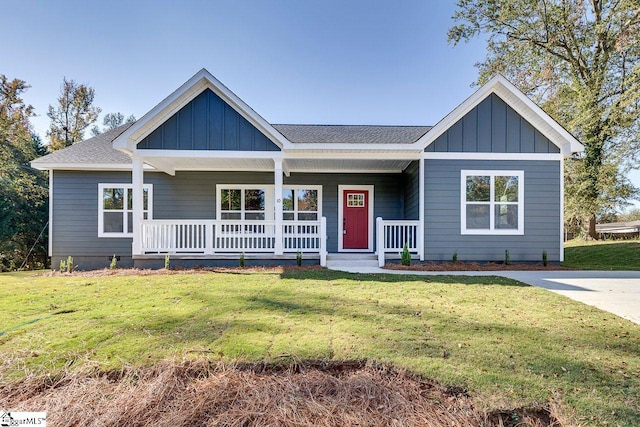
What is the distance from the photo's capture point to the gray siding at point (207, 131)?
8.48 meters

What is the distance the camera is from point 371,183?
11.1 meters

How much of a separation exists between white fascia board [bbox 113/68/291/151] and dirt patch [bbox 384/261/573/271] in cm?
480

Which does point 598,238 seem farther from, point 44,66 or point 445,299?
point 44,66

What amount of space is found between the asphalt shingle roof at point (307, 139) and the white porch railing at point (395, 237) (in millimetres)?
2556

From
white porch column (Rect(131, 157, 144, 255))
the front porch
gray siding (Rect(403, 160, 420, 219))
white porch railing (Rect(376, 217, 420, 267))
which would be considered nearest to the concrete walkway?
white porch railing (Rect(376, 217, 420, 267))

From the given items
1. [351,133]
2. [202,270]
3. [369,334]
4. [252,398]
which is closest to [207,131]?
[202,270]

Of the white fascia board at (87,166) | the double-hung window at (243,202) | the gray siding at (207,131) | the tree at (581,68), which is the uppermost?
the tree at (581,68)

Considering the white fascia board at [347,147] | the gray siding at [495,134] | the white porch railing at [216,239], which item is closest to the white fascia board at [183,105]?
the white fascia board at [347,147]

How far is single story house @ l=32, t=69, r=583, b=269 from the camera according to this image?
851cm

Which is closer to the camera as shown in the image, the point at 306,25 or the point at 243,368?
the point at 243,368

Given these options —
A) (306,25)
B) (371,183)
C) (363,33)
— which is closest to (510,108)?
Answer: (371,183)

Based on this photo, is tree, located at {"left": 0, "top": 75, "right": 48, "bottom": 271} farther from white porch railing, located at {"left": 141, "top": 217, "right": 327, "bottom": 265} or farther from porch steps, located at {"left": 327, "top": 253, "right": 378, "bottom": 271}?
porch steps, located at {"left": 327, "top": 253, "right": 378, "bottom": 271}

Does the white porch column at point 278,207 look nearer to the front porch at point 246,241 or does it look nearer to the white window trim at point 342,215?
the front porch at point 246,241

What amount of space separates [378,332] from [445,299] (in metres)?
2.06
